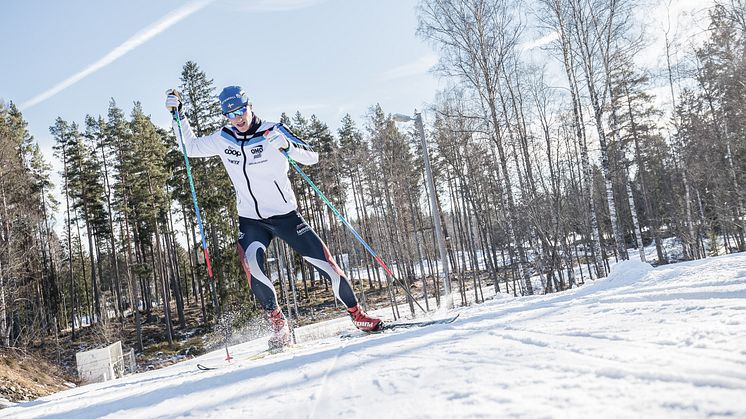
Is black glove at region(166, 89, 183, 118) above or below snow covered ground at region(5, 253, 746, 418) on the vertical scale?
above

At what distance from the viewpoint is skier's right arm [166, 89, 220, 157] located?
168 inches

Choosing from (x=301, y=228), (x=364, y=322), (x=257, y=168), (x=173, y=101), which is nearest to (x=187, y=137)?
(x=173, y=101)

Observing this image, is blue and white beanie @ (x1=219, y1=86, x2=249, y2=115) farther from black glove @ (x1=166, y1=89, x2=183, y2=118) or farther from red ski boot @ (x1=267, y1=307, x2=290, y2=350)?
red ski boot @ (x1=267, y1=307, x2=290, y2=350)

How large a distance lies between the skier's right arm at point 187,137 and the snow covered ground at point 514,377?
236cm

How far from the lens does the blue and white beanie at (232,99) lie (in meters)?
4.07

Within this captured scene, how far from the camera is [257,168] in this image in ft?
13.4

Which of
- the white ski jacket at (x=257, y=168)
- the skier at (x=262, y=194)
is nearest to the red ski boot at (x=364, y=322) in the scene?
the skier at (x=262, y=194)

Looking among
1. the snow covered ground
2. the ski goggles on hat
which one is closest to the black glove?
the ski goggles on hat

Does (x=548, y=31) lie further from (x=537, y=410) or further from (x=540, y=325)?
(x=537, y=410)

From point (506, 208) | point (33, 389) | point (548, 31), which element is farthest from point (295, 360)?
point (548, 31)

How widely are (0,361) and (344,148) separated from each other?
24354 mm

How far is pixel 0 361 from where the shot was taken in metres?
11.2

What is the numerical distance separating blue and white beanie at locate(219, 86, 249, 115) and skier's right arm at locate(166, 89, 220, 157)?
1.03 ft

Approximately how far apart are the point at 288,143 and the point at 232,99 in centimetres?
66
